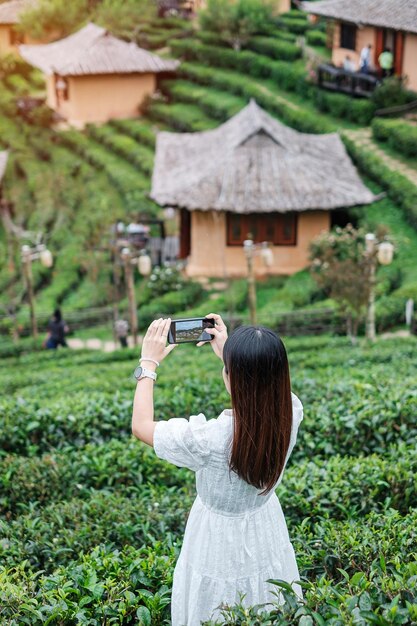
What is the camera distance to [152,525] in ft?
17.0

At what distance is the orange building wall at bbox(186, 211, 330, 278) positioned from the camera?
71.9 feet

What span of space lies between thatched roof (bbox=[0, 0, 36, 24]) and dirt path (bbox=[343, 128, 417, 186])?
25235 mm

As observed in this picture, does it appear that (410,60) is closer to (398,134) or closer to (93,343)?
(398,134)

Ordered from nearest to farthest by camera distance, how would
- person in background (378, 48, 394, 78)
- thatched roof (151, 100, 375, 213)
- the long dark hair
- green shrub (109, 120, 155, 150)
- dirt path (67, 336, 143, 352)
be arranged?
the long dark hair
dirt path (67, 336, 143, 352)
thatched roof (151, 100, 375, 213)
person in background (378, 48, 394, 78)
green shrub (109, 120, 155, 150)

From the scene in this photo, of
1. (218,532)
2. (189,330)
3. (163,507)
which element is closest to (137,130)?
(163,507)

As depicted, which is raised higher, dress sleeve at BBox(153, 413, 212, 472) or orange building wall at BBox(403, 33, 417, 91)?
orange building wall at BBox(403, 33, 417, 91)

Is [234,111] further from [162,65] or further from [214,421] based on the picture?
[214,421]

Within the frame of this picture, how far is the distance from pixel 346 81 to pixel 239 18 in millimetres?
10355

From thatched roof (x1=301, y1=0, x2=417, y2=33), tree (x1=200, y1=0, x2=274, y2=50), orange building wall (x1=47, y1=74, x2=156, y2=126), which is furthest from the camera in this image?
tree (x1=200, y1=0, x2=274, y2=50)

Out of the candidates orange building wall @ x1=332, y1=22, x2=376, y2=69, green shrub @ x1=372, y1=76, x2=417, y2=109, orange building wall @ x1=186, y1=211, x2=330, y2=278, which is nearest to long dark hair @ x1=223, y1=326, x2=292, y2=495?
orange building wall @ x1=186, y1=211, x2=330, y2=278

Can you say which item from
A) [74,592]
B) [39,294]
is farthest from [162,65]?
[74,592]

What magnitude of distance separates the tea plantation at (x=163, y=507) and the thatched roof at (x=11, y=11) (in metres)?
41.2

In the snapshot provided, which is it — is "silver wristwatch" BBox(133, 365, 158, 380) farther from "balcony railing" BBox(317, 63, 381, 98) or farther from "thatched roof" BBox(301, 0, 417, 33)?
"balcony railing" BBox(317, 63, 381, 98)

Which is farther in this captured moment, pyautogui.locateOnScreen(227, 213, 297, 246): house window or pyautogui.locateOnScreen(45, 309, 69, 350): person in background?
pyautogui.locateOnScreen(227, 213, 297, 246): house window
